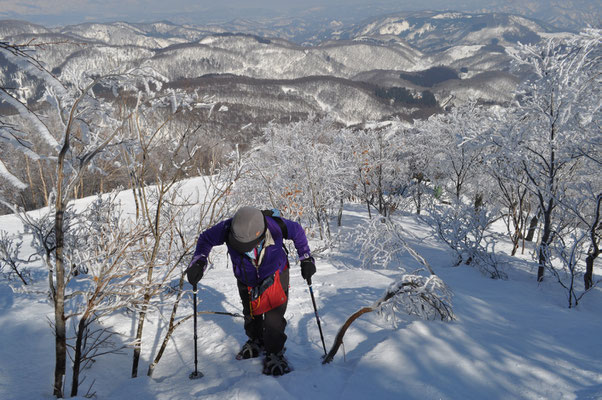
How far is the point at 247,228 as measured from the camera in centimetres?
263

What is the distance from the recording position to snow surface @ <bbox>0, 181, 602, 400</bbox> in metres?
2.15

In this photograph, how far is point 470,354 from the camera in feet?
7.88

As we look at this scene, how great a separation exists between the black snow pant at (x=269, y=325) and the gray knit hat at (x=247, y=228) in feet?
1.84

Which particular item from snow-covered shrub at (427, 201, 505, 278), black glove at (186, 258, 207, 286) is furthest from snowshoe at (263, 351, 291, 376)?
snow-covered shrub at (427, 201, 505, 278)

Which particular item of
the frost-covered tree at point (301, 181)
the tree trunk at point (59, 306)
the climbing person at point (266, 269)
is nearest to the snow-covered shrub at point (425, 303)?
the climbing person at point (266, 269)

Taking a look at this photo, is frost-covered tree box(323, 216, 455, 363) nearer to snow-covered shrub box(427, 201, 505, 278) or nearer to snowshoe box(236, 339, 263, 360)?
snowshoe box(236, 339, 263, 360)

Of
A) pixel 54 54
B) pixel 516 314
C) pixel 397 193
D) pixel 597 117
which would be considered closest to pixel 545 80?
pixel 597 117

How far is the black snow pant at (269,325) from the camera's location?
291 cm

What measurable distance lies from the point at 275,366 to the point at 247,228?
1280 mm

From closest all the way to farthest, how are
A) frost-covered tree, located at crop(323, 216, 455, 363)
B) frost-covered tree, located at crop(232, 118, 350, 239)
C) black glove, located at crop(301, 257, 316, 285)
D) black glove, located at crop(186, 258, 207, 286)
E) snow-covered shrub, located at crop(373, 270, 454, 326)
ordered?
frost-covered tree, located at crop(323, 216, 455, 363)
black glove, located at crop(186, 258, 207, 286)
snow-covered shrub, located at crop(373, 270, 454, 326)
black glove, located at crop(301, 257, 316, 285)
frost-covered tree, located at crop(232, 118, 350, 239)

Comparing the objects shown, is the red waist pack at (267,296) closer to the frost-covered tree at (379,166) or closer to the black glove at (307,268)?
the black glove at (307,268)

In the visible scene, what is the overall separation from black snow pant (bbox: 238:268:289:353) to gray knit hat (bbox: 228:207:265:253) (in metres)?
0.56

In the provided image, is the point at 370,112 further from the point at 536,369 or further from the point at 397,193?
the point at 536,369

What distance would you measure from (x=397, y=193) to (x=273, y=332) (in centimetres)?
1960
